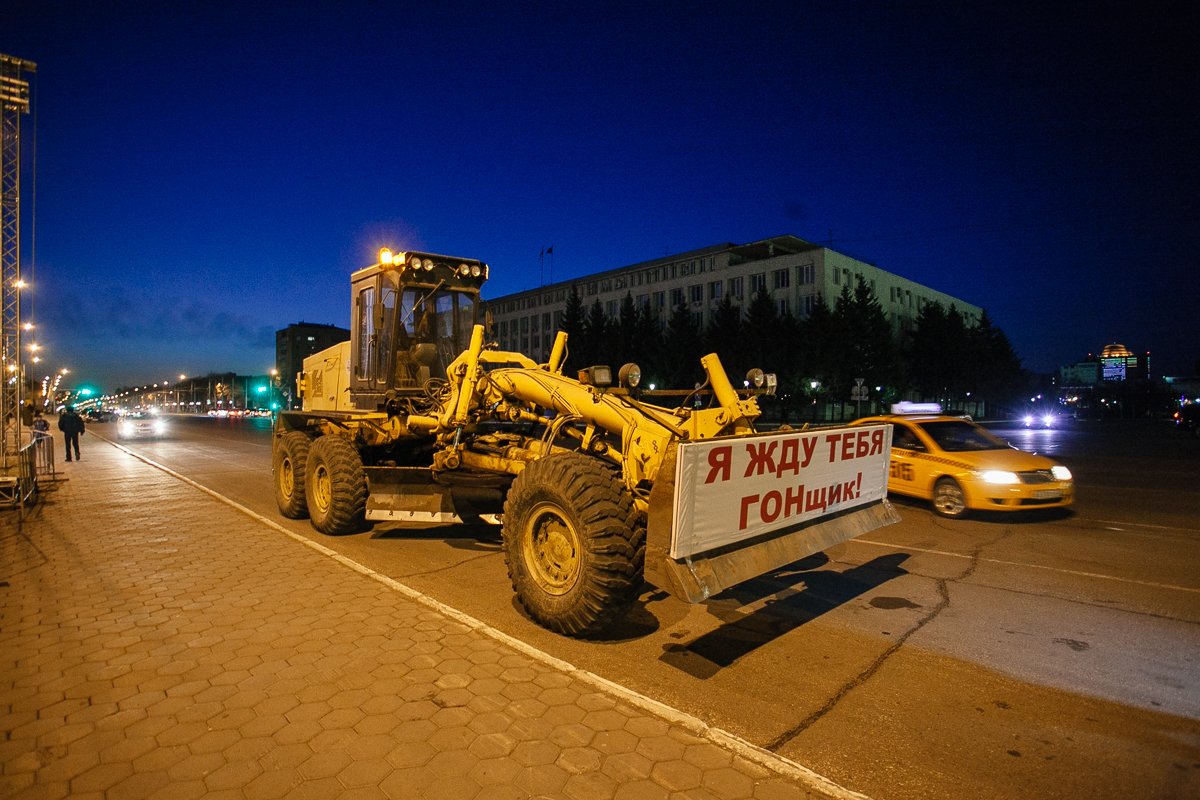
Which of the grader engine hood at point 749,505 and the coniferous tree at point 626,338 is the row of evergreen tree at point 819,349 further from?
the grader engine hood at point 749,505

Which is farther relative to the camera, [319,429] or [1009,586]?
[319,429]

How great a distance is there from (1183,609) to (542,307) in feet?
308

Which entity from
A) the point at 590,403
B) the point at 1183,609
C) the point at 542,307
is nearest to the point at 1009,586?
the point at 1183,609

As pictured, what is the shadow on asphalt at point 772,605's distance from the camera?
14.0 ft

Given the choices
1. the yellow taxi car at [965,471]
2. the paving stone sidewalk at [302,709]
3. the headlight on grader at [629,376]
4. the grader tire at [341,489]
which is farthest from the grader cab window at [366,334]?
the yellow taxi car at [965,471]

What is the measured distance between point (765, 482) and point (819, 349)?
160 ft

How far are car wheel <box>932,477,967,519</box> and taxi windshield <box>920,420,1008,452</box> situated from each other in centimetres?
57

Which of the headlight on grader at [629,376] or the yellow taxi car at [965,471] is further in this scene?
the yellow taxi car at [965,471]

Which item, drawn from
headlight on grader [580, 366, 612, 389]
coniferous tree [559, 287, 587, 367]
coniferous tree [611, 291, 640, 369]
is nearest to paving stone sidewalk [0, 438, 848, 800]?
headlight on grader [580, 366, 612, 389]

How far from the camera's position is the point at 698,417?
208 inches

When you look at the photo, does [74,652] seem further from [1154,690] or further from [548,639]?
[1154,690]

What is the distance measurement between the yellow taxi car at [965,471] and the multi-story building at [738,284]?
2080 inches

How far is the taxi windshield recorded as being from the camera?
9.50 m

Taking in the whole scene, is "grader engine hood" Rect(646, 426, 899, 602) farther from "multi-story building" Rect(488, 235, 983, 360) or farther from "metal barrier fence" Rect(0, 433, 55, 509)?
"multi-story building" Rect(488, 235, 983, 360)
